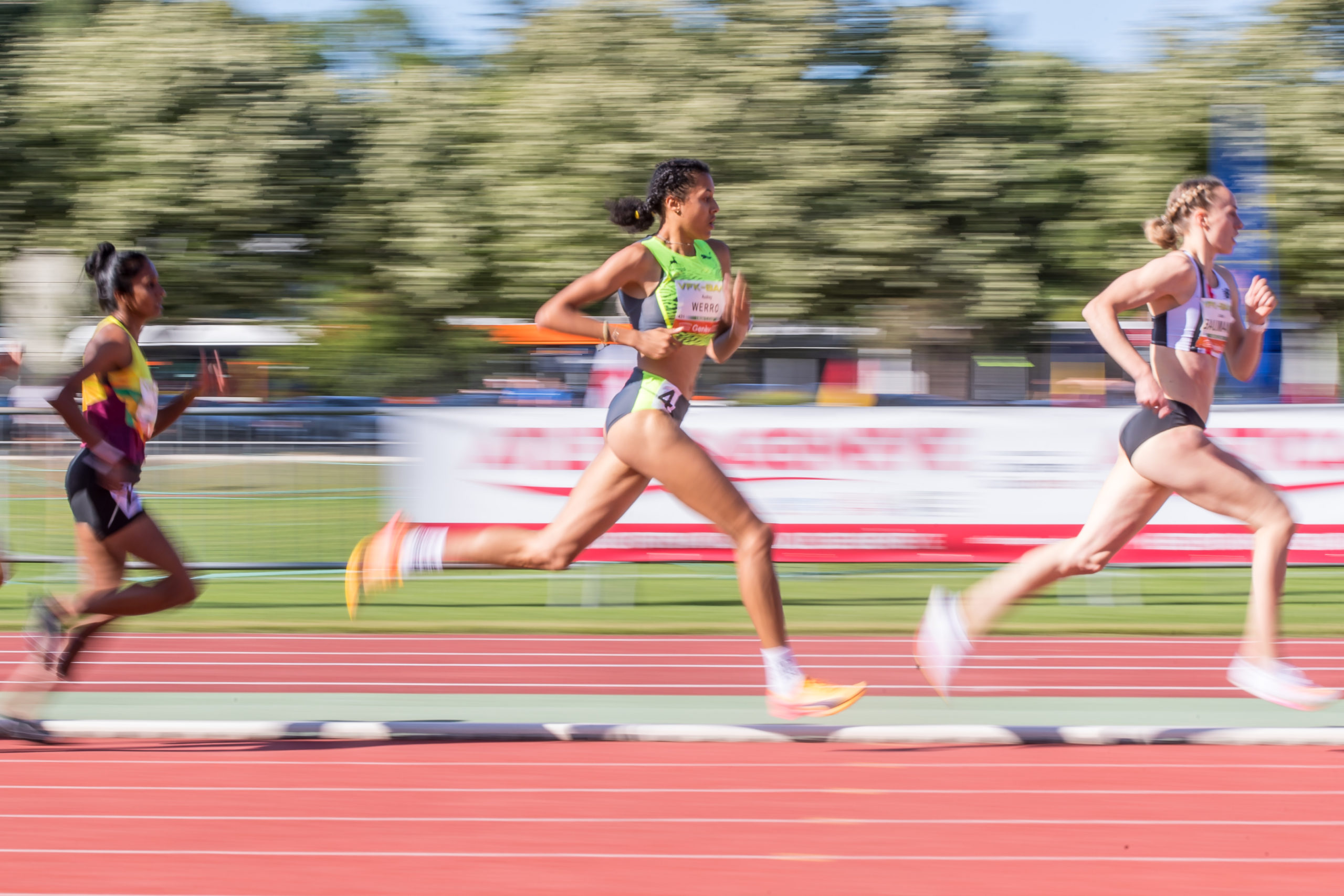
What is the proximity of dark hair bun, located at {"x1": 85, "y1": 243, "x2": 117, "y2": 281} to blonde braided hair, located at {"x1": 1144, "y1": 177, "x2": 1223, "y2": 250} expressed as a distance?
3698mm

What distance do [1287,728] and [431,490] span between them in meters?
6.10

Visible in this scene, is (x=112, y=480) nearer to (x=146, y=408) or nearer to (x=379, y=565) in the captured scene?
(x=146, y=408)

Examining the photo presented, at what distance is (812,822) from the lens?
4.46 m

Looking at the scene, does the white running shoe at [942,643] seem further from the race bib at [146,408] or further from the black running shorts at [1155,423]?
the race bib at [146,408]

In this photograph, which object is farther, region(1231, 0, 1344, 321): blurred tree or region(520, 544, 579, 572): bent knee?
region(1231, 0, 1344, 321): blurred tree

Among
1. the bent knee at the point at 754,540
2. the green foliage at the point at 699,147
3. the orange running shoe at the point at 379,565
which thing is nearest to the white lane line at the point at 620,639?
the orange running shoe at the point at 379,565

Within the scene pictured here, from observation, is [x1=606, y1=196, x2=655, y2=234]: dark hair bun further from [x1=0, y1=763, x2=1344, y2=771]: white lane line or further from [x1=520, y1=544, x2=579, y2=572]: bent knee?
[x1=0, y1=763, x2=1344, y2=771]: white lane line

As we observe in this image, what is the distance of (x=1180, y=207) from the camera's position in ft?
18.1

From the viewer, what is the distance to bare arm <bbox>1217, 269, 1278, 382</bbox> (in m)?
5.51

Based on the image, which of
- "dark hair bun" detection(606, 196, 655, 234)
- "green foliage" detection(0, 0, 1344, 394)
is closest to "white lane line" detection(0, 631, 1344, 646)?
"dark hair bun" detection(606, 196, 655, 234)

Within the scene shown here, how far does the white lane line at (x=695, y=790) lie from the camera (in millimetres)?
4746

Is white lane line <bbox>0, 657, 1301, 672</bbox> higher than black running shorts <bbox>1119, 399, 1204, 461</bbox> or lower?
lower

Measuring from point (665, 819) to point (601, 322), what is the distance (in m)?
1.66

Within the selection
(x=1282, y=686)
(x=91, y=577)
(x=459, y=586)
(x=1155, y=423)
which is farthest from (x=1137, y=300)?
(x=459, y=586)
